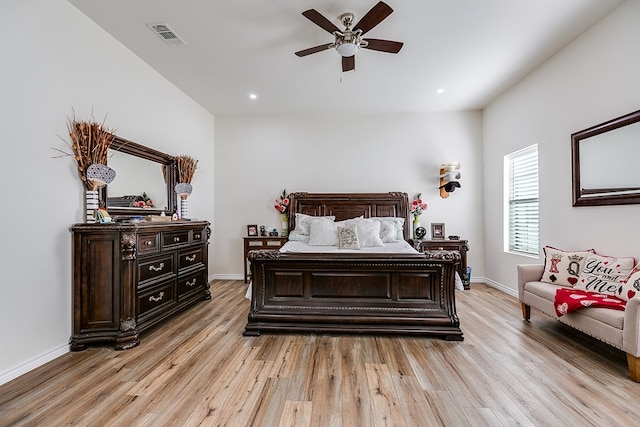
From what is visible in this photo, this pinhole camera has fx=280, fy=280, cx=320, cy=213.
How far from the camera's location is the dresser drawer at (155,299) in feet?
9.05

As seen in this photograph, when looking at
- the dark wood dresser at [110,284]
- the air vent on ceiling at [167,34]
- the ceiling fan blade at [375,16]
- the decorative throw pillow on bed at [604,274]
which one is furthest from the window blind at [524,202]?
the dark wood dresser at [110,284]

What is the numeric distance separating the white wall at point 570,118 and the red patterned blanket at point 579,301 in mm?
531

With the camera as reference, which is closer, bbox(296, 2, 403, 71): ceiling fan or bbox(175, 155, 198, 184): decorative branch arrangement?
bbox(296, 2, 403, 71): ceiling fan

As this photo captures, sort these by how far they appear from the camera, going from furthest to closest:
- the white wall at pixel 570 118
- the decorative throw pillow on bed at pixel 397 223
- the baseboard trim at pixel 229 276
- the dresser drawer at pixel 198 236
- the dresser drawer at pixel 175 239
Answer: the baseboard trim at pixel 229 276
the decorative throw pillow on bed at pixel 397 223
the dresser drawer at pixel 198 236
the dresser drawer at pixel 175 239
the white wall at pixel 570 118

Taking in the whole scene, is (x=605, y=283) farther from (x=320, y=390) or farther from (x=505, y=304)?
(x=320, y=390)

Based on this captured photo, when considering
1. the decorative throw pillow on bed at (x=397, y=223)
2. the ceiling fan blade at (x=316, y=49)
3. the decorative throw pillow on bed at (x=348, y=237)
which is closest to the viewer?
the ceiling fan blade at (x=316, y=49)

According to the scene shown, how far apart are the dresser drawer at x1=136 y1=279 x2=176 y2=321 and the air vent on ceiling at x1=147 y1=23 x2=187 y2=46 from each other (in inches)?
104

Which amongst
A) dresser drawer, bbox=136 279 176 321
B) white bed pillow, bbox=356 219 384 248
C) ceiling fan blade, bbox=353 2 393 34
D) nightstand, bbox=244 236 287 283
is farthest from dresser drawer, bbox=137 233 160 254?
ceiling fan blade, bbox=353 2 393 34

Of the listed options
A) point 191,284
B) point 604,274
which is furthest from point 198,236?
point 604,274

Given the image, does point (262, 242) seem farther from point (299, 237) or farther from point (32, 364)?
point (32, 364)

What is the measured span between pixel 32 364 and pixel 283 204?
362 cm

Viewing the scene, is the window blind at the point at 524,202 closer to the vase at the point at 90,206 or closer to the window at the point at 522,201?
the window at the point at 522,201

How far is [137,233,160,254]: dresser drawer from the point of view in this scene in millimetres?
2754

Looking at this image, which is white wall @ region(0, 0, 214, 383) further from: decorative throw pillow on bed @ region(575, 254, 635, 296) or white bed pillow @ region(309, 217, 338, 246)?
decorative throw pillow on bed @ region(575, 254, 635, 296)
